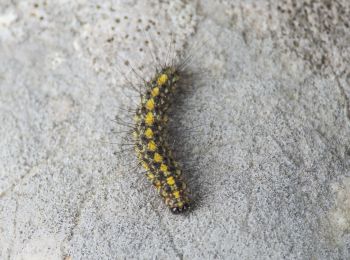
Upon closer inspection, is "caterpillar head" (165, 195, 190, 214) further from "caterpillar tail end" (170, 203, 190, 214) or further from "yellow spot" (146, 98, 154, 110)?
"yellow spot" (146, 98, 154, 110)

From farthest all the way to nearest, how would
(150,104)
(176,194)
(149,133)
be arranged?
(150,104), (149,133), (176,194)

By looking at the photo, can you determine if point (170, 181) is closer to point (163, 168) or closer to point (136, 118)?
point (163, 168)

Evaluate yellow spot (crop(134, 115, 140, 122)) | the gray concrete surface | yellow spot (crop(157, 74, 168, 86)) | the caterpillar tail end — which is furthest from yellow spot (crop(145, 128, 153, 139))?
the caterpillar tail end

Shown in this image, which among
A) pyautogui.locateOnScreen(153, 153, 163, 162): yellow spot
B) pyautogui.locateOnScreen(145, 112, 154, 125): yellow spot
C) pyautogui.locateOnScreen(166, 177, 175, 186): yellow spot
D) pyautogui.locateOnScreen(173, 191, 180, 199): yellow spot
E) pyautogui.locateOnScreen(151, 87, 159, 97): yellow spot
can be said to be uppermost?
pyautogui.locateOnScreen(151, 87, 159, 97): yellow spot

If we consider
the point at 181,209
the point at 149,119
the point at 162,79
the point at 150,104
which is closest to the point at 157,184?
the point at 181,209

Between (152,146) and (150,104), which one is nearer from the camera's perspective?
(152,146)

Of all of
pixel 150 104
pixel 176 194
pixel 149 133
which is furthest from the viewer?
pixel 150 104
